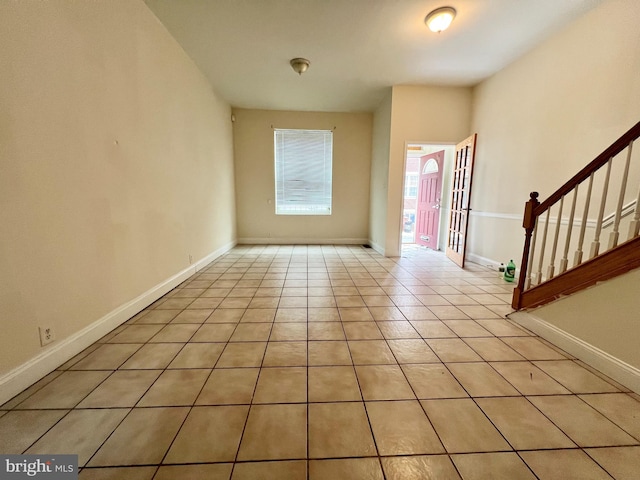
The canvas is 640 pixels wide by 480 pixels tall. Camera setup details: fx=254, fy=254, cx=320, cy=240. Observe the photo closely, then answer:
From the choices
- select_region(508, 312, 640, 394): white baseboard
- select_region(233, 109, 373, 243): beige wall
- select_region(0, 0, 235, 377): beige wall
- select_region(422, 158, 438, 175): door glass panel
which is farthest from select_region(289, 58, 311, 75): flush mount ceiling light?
select_region(508, 312, 640, 394): white baseboard

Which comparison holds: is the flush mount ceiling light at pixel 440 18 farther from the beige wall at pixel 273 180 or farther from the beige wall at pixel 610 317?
the beige wall at pixel 273 180

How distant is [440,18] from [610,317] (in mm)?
2980

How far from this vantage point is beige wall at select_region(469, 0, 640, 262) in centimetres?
235

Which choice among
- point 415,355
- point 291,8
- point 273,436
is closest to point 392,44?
point 291,8

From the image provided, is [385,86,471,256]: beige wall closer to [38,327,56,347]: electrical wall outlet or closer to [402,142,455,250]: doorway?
[402,142,455,250]: doorway

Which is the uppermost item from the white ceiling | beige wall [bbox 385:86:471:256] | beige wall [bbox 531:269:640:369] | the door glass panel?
the white ceiling

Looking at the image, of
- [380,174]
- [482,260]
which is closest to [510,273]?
[482,260]

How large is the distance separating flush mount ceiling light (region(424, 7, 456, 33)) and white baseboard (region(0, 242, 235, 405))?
4.03 meters

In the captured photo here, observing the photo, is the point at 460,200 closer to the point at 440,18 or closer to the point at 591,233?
the point at 591,233

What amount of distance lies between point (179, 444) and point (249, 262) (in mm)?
3375

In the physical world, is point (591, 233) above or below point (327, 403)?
above

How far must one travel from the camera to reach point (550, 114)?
3.03 meters
